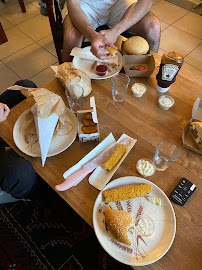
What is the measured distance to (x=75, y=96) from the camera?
→ 104 cm

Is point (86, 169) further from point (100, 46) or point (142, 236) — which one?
point (100, 46)

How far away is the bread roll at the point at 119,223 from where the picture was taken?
717 millimetres

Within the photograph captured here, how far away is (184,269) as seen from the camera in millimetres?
691

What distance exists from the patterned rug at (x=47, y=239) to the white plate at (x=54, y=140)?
0.40m

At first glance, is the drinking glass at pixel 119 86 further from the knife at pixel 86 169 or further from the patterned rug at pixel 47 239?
the patterned rug at pixel 47 239

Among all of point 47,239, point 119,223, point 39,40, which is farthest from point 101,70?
point 39,40

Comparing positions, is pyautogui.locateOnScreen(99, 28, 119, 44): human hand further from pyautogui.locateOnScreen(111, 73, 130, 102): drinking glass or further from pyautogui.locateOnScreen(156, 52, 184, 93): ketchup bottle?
pyautogui.locateOnScreen(156, 52, 184, 93): ketchup bottle

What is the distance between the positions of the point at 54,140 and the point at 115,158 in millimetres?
288

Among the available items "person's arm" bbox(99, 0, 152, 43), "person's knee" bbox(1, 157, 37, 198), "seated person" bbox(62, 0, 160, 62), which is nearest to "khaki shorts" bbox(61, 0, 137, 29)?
"seated person" bbox(62, 0, 160, 62)

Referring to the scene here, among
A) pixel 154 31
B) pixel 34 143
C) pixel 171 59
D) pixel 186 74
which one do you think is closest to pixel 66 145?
pixel 34 143

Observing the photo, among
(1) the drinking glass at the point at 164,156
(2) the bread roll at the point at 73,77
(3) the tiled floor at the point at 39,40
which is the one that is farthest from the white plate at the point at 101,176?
(3) the tiled floor at the point at 39,40

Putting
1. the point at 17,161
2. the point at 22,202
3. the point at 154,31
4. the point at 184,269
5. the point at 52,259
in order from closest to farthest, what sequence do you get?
the point at 184,269 < the point at 17,161 < the point at 52,259 < the point at 22,202 < the point at 154,31

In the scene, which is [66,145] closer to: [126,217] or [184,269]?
[126,217]

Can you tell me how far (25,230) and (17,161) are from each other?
1.79ft
